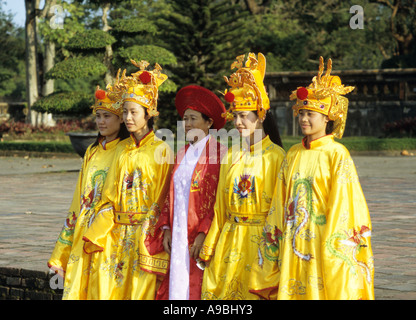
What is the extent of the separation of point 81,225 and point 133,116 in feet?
2.35

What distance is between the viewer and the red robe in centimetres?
391

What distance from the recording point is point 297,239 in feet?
11.6

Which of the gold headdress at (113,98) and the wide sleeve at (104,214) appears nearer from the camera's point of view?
the wide sleeve at (104,214)

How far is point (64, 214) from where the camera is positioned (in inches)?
301

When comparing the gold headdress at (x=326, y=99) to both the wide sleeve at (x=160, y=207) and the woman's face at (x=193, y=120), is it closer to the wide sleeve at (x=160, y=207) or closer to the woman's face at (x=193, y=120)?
the woman's face at (x=193, y=120)

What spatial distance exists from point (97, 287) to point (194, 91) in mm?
1219

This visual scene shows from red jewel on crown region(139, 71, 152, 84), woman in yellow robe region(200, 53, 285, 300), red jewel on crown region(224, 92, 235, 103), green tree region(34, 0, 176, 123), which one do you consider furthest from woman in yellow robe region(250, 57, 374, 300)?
green tree region(34, 0, 176, 123)

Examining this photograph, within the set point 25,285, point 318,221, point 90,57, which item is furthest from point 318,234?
point 90,57

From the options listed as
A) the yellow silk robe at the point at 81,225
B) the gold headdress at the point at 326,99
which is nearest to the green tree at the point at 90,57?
the yellow silk robe at the point at 81,225

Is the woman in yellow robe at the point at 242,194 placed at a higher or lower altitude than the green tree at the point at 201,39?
lower

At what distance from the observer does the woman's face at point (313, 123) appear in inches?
143

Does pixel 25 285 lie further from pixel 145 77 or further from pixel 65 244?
pixel 145 77

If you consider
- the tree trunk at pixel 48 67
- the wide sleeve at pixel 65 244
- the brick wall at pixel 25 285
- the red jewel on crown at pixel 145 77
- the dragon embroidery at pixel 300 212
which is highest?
the tree trunk at pixel 48 67

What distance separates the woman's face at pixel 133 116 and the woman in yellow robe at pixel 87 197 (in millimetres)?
146
